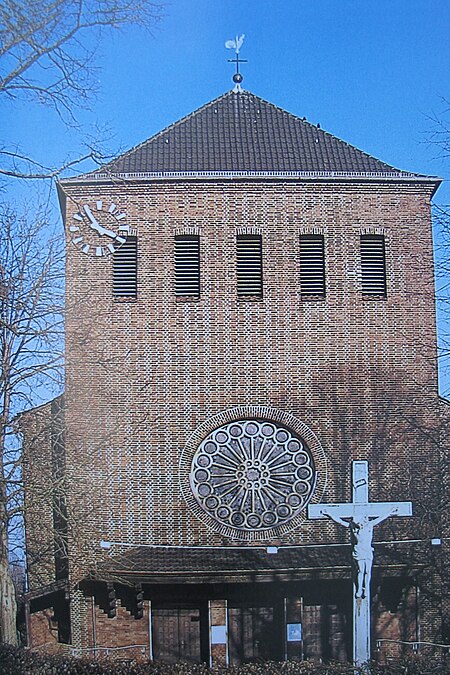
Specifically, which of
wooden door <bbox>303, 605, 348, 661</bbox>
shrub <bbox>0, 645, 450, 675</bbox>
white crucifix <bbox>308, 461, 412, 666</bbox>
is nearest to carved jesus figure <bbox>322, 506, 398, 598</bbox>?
white crucifix <bbox>308, 461, 412, 666</bbox>

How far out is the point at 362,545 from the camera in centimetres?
1169

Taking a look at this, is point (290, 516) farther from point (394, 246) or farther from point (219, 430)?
point (394, 246)

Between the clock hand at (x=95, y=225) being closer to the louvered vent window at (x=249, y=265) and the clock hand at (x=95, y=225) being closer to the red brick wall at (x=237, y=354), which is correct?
the red brick wall at (x=237, y=354)

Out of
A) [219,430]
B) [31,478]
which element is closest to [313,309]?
[219,430]

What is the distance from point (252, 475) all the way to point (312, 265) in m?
3.06

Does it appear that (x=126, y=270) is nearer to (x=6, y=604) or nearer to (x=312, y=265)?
(x=312, y=265)

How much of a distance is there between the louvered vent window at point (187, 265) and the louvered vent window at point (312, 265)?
1471 mm

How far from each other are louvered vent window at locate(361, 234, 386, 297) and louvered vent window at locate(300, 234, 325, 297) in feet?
1.93

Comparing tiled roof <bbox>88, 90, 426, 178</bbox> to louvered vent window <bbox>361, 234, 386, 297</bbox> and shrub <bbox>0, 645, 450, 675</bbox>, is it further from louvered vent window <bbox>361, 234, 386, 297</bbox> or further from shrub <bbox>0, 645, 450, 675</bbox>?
shrub <bbox>0, 645, 450, 675</bbox>

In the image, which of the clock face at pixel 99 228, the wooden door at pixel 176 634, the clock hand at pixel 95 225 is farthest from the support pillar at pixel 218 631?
the clock hand at pixel 95 225

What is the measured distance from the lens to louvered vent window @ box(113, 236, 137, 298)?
46.3ft

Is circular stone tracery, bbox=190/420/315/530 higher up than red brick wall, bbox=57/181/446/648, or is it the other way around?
red brick wall, bbox=57/181/446/648

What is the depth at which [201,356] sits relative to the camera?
13.9m

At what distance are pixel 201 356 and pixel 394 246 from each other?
3.17 meters
